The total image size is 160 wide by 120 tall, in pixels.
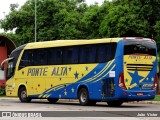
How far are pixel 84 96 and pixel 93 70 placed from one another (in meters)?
1.53

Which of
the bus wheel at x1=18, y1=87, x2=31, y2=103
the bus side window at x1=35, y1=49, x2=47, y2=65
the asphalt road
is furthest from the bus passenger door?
the bus wheel at x1=18, y1=87, x2=31, y2=103

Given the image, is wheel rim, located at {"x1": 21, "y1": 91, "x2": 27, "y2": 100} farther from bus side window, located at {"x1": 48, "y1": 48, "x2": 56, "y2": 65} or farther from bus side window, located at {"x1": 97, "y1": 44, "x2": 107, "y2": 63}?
bus side window, located at {"x1": 97, "y1": 44, "x2": 107, "y2": 63}

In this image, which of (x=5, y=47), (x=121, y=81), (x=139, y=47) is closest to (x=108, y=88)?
(x=121, y=81)

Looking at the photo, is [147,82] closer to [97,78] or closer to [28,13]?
[97,78]

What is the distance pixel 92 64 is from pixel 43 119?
9382mm

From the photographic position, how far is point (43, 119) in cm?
1709

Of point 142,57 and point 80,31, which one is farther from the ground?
point 80,31

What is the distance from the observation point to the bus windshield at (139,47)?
24.9 meters

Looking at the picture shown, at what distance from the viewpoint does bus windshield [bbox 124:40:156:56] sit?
24.9 metres

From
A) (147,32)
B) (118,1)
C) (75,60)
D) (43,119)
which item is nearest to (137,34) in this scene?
(147,32)

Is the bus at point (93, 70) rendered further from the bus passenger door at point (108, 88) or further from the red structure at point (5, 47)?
the red structure at point (5, 47)

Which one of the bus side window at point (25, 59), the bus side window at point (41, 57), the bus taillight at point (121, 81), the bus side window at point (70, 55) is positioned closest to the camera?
the bus taillight at point (121, 81)

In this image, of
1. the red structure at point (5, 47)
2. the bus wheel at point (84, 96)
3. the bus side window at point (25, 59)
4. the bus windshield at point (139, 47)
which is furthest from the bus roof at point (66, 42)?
the red structure at point (5, 47)

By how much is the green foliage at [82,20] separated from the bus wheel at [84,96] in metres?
16.5
